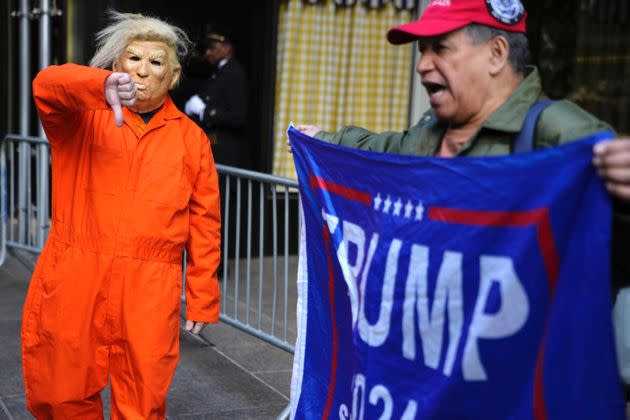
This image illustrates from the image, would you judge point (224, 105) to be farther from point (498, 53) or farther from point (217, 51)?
point (498, 53)

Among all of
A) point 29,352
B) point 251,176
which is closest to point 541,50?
point 251,176

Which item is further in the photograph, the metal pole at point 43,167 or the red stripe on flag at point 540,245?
the metal pole at point 43,167

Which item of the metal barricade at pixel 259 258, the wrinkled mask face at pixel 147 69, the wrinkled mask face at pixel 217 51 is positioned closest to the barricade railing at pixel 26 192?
the wrinkled mask face at pixel 217 51

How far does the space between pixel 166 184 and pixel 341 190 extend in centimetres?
97

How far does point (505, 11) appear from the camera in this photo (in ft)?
8.00

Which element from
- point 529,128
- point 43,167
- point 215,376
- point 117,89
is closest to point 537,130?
point 529,128

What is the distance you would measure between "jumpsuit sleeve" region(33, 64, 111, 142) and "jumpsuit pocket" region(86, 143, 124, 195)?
0.58 feet

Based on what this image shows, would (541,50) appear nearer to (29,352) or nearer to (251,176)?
(251,176)

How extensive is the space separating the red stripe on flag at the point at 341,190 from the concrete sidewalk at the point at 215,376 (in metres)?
2.04

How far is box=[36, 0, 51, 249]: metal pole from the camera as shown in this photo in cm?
780

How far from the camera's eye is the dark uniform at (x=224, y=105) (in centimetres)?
766

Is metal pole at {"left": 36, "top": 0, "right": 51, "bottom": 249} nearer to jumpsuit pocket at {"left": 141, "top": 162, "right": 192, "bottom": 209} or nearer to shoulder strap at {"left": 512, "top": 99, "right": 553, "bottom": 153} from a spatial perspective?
jumpsuit pocket at {"left": 141, "top": 162, "right": 192, "bottom": 209}

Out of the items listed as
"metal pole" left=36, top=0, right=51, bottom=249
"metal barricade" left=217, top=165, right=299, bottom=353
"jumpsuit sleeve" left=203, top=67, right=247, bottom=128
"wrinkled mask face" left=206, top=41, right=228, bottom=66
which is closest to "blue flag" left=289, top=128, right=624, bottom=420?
"metal barricade" left=217, top=165, right=299, bottom=353

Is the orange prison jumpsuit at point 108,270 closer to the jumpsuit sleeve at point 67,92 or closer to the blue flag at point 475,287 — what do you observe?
the jumpsuit sleeve at point 67,92
